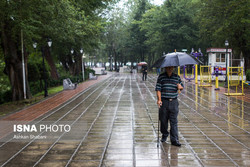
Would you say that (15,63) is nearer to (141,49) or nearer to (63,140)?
(63,140)

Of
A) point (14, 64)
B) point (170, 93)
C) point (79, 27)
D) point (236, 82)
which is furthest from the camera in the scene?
point (236, 82)

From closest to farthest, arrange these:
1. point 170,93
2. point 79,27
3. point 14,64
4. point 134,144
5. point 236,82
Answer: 1. point 170,93
2. point 134,144
3. point 14,64
4. point 79,27
5. point 236,82

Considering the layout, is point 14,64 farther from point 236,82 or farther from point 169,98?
point 236,82

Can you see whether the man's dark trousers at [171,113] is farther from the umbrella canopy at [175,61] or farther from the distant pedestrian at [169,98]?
the umbrella canopy at [175,61]

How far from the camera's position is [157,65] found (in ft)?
19.9

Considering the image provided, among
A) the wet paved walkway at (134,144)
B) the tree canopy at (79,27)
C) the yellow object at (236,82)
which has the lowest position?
the wet paved walkway at (134,144)

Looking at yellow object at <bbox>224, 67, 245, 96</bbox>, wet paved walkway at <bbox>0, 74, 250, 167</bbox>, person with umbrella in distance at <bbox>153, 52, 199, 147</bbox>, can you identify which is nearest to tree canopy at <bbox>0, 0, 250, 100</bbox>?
yellow object at <bbox>224, 67, 245, 96</bbox>

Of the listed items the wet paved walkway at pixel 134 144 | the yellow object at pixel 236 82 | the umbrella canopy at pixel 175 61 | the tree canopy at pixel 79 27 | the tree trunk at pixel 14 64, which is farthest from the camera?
the tree trunk at pixel 14 64

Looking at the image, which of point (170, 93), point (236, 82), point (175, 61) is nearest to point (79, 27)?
point (236, 82)

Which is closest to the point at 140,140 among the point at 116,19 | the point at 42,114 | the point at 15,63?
the point at 42,114

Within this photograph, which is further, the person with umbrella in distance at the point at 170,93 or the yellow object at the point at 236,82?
the yellow object at the point at 236,82

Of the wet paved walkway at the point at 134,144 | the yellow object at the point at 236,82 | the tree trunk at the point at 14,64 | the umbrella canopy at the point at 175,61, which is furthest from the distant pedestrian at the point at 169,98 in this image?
the tree trunk at the point at 14,64

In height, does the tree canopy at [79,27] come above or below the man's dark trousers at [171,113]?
above

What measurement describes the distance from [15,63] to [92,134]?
Result: 9.51m
